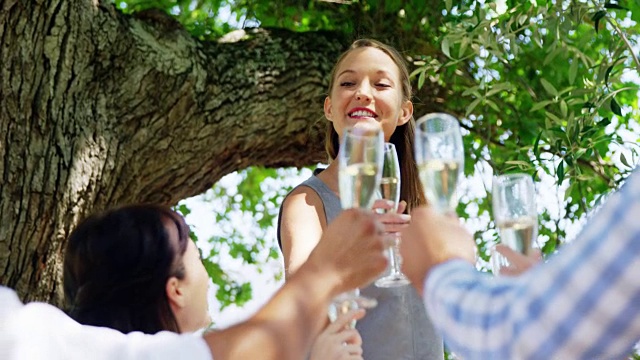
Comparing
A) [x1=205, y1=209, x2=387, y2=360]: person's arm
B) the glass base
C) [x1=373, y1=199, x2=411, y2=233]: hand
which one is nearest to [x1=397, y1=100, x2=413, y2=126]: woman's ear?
the glass base

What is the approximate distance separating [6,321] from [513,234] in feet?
2.78

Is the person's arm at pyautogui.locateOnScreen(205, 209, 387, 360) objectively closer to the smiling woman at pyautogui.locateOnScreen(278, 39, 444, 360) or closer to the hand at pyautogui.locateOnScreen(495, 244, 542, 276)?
the hand at pyautogui.locateOnScreen(495, 244, 542, 276)

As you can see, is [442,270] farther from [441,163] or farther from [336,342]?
[336,342]

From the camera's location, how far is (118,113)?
3.92 metres

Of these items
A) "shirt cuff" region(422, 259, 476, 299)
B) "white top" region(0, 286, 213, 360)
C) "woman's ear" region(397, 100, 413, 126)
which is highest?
"woman's ear" region(397, 100, 413, 126)

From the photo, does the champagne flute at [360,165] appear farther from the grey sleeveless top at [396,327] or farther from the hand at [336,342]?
the grey sleeveless top at [396,327]

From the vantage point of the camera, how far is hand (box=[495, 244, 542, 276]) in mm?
1685

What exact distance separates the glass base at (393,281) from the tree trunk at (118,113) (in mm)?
1891

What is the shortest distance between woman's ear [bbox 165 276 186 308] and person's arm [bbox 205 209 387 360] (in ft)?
1.02

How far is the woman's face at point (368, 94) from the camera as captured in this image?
304 cm

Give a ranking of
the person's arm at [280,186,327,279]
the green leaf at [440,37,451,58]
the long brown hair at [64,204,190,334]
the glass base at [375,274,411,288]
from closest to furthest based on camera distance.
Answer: the long brown hair at [64,204,190,334] → the glass base at [375,274,411,288] → the person's arm at [280,186,327,279] → the green leaf at [440,37,451,58]

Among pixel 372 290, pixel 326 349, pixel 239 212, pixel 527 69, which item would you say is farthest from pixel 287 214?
pixel 239 212

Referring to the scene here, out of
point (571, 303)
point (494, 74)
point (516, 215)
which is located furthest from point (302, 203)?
point (494, 74)

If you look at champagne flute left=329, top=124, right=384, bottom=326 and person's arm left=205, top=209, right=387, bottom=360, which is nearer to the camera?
person's arm left=205, top=209, right=387, bottom=360
